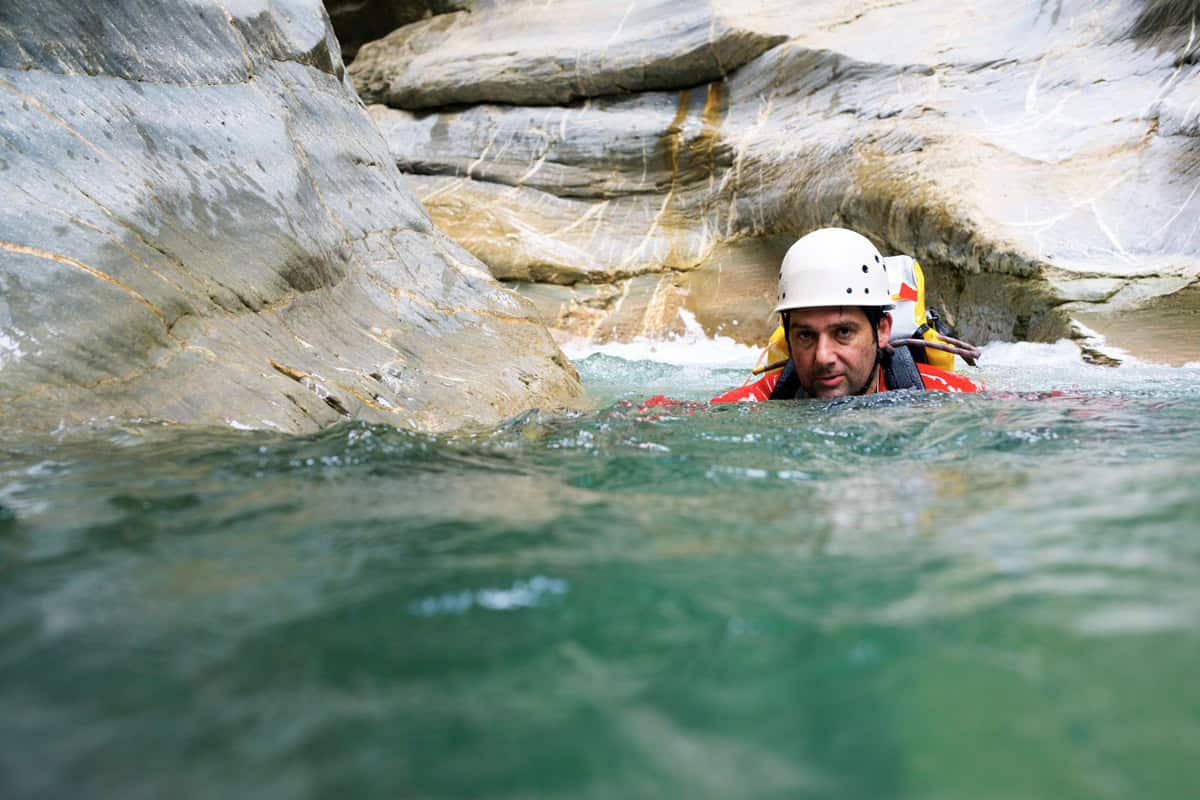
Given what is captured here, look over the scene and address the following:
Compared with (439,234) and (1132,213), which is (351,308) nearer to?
(439,234)

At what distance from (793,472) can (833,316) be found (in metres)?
1.87

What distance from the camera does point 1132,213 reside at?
7824 mm

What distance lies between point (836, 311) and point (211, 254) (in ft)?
9.25

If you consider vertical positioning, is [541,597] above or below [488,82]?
below

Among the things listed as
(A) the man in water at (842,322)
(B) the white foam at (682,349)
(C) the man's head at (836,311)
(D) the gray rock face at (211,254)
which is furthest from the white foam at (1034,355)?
(D) the gray rock face at (211,254)

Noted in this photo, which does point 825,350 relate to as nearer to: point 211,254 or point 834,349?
point 834,349

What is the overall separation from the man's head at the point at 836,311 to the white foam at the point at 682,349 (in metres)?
5.64

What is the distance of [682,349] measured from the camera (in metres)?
10.7

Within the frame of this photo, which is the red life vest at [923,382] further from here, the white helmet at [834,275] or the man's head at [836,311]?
the white helmet at [834,275]

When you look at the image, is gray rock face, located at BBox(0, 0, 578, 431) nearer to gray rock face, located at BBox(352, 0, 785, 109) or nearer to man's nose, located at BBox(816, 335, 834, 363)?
man's nose, located at BBox(816, 335, 834, 363)

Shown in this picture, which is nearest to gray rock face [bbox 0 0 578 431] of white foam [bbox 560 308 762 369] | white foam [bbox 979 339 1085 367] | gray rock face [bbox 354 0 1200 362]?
white foam [bbox 979 339 1085 367]

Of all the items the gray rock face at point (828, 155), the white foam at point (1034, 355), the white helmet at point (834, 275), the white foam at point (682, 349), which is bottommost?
the white foam at point (682, 349)

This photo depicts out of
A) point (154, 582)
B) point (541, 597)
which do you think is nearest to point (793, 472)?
point (541, 597)

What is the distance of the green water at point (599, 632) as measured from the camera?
0.89 m
